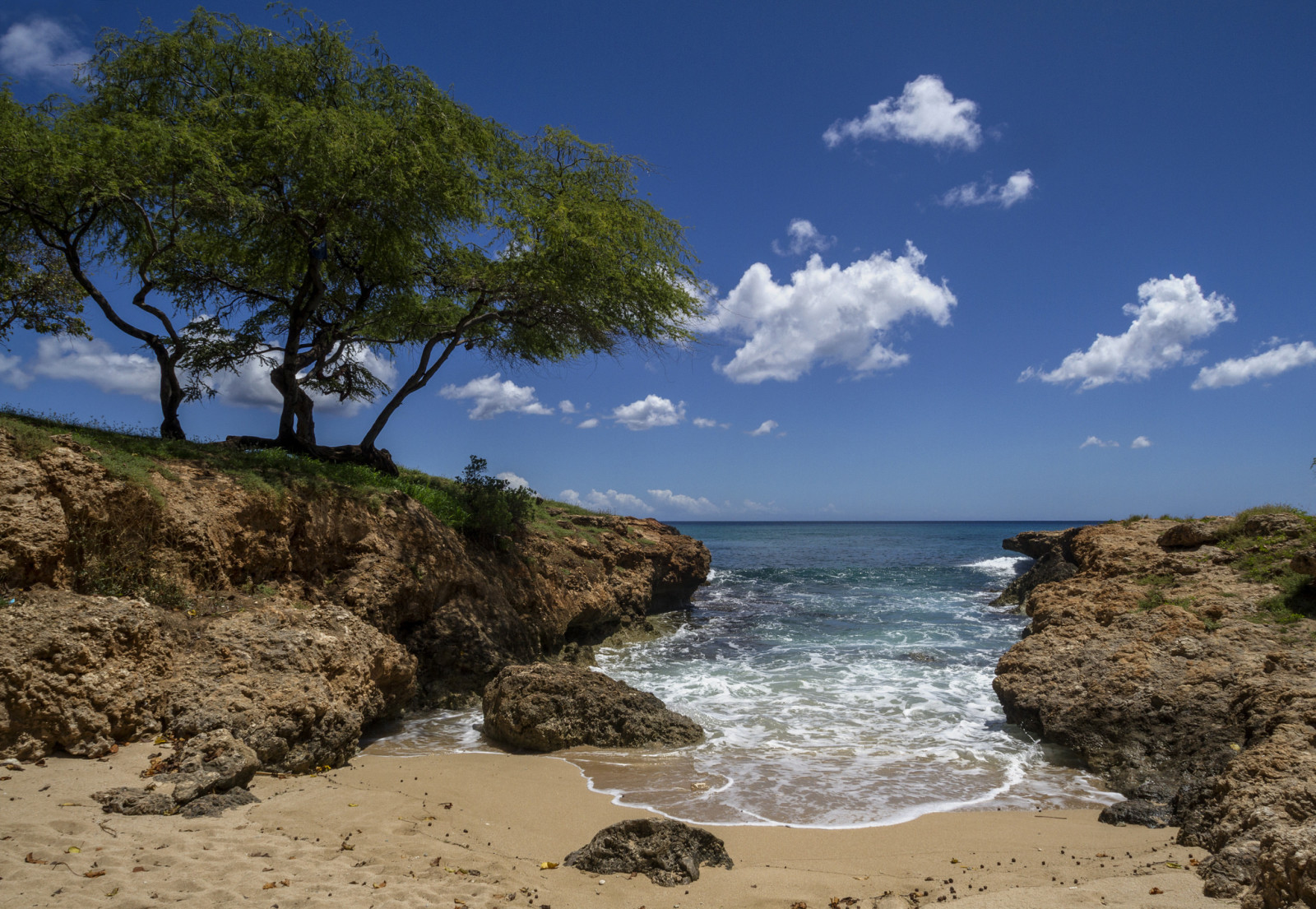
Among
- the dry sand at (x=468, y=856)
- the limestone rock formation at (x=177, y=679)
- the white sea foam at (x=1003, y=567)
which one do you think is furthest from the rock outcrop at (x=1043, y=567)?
the limestone rock formation at (x=177, y=679)

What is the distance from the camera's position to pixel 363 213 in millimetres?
13156

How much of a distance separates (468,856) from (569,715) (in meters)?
3.74

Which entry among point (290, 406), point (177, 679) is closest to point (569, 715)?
point (177, 679)

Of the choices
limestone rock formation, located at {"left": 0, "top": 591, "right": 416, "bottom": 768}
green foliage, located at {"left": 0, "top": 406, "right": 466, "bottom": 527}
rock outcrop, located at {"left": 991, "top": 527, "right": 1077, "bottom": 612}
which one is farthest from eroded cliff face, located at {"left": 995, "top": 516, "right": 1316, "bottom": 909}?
green foliage, located at {"left": 0, "top": 406, "right": 466, "bottom": 527}

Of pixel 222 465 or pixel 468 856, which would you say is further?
pixel 222 465

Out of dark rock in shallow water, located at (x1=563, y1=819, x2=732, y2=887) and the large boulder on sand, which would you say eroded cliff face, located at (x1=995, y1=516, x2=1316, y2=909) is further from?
the large boulder on sand

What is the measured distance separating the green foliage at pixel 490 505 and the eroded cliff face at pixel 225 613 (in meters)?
0.85

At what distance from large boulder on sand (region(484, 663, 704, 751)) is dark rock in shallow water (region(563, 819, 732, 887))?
10.8 feet

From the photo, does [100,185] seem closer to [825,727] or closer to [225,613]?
[225,613]

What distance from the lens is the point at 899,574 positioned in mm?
37094

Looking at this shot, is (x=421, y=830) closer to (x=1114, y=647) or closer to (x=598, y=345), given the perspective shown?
(x=1114, y=647)

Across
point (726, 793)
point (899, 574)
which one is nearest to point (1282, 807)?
point (726, 793)

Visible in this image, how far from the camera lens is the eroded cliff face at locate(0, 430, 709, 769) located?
6.36 m

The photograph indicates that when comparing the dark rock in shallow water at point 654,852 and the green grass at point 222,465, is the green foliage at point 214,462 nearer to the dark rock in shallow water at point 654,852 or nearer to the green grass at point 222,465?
the green grass at point 222,465
